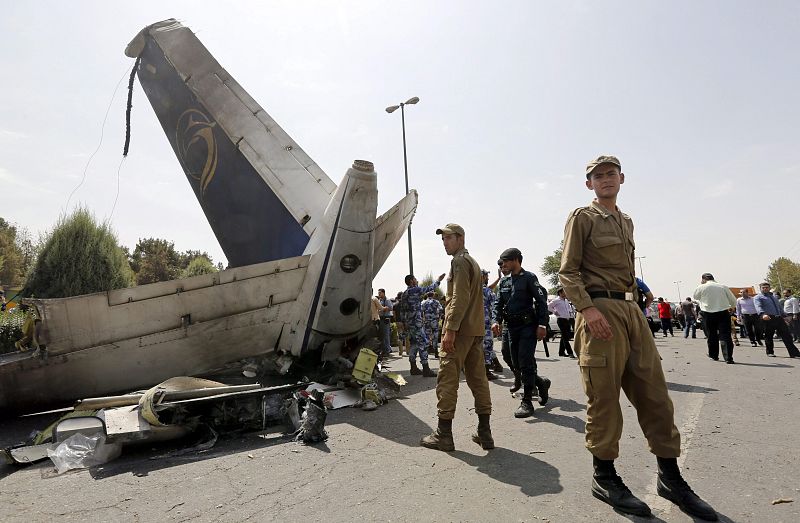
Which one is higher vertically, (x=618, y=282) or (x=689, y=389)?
(x=618, y=282)

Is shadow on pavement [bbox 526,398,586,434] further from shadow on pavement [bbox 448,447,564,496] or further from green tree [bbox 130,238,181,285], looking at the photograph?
green tree [bbox 130,238,181,285]

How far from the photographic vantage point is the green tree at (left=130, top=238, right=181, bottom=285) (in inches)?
1547

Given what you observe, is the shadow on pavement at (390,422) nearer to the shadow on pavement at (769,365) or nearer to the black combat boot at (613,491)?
the black combat boot at (613,491)

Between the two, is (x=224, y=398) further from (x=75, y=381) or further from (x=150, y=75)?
(x=150, y=75)

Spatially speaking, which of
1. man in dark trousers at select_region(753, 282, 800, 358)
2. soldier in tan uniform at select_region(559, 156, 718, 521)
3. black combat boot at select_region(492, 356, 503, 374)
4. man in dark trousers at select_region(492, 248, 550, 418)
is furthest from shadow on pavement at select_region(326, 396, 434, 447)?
man in dark trousers at select_region(753, 282, 800, 358)

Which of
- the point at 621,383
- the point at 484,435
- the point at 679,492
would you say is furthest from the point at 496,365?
the point at 679,492

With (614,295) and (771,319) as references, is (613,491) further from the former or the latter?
(771,319)

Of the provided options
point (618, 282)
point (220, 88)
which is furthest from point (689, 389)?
point (220, 88)

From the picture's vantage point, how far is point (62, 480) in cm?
343

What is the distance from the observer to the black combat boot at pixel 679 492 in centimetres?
226

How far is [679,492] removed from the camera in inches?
94.5

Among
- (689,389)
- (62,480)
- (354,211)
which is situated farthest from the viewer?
(354,211)

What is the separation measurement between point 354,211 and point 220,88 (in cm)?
662

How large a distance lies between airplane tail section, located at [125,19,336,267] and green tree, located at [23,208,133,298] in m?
7.01
